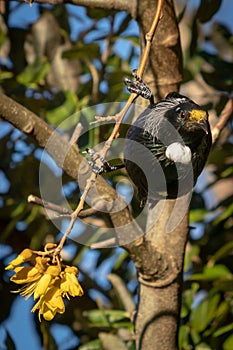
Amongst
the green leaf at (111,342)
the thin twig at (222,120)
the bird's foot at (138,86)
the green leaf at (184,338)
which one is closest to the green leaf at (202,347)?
the green leaf at (184,338)

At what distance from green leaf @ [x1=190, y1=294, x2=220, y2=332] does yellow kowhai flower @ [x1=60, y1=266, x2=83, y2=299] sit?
1.82 feet

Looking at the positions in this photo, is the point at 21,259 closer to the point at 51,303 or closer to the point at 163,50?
the point at 51,303

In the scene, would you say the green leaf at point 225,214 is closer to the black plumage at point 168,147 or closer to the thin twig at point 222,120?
the thin twig at point 222,120

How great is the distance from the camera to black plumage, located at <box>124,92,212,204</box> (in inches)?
40.6

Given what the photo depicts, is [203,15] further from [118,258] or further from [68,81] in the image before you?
[118,258]

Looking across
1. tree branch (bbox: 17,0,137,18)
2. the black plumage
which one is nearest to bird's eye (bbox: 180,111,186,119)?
the black plumage

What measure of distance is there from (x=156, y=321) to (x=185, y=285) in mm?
281

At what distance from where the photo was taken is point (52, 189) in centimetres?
155

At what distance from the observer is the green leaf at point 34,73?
1.57 m

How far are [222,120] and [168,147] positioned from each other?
325 mm

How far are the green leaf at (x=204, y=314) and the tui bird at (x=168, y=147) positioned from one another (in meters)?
0.43

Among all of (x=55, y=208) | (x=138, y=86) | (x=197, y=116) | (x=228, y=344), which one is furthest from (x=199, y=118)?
(x=228, y=344)

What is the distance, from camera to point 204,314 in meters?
1.48

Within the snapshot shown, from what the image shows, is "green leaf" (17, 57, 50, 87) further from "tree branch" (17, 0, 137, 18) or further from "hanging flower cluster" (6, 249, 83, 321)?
"hanging flower cluster" (6, 249, 83, 321)
